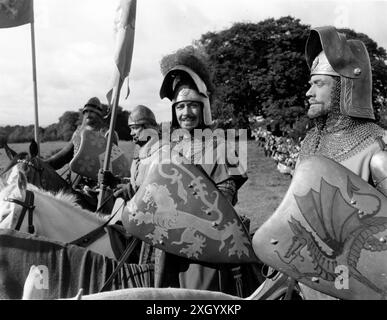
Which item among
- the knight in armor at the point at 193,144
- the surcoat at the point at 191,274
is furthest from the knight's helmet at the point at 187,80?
the surcoat at the point at 191,274

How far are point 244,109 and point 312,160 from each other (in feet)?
88.4

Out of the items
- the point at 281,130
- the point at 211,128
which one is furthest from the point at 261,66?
the point at 211,128

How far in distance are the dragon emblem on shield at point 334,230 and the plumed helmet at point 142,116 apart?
5.02m

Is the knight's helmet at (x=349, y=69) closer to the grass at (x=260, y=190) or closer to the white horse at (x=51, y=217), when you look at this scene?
the white horse at (x=51, y=217)

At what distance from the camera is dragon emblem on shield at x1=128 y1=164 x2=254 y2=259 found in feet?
10.5

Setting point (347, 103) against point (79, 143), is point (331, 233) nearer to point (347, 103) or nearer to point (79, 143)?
point (347, 103)

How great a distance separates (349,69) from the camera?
253cm

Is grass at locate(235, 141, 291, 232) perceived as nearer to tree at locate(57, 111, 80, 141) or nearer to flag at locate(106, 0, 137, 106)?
tree at locate(57, 111, 80, 141)

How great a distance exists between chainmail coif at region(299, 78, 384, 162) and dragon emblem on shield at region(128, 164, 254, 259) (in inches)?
27.3

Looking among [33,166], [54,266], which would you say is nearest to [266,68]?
[33,166]

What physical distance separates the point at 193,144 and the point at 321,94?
4.51ft

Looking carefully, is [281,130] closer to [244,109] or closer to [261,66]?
[244,109]

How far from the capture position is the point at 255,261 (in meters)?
3.33

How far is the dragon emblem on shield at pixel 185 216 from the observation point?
319 centimetres
